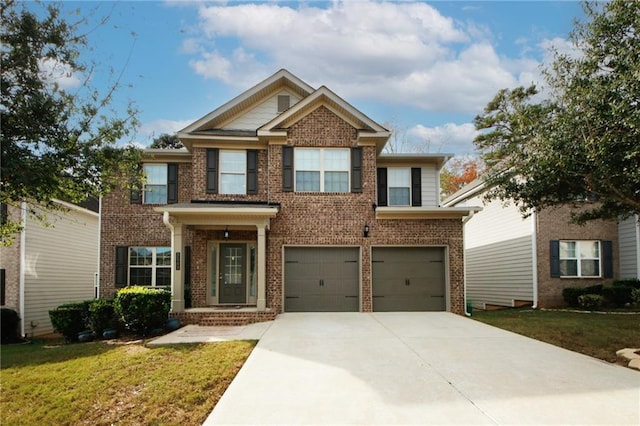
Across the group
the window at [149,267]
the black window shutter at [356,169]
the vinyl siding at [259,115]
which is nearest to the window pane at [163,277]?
the window at [149,267]

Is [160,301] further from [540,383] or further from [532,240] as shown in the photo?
[532,240]

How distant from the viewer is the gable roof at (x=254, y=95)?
47.5ft

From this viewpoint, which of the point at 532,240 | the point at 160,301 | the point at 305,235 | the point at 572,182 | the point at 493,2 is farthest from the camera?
the point at 532,240

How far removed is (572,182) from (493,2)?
21.3 ft

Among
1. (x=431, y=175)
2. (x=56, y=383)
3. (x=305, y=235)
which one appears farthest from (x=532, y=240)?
(x=56, y=383)

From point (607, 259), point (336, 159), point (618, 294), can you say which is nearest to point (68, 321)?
point (336, 159)

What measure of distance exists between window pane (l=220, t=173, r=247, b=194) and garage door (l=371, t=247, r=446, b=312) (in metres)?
4.87

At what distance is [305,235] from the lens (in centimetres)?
1384

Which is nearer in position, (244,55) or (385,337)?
(385,337)

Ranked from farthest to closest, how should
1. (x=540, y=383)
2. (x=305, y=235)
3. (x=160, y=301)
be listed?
1. (x=305, y=235)
2. (x=160, y=301)
3. (x=540, y=383)

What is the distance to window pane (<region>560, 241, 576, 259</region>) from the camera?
16906 mm

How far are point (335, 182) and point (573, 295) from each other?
10.0 metres

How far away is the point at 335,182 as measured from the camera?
1420cm

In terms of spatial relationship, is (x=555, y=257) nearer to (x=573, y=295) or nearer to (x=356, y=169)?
(x=573, y=295)
